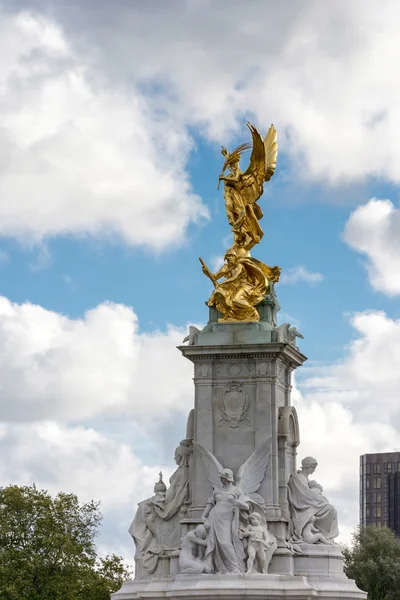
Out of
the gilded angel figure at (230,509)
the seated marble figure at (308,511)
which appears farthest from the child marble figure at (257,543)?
the seated marble figure at (308,511)

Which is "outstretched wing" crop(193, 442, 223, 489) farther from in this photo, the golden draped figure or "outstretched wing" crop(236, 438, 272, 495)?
the golden draped figure

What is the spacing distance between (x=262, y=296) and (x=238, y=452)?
4383 millimetres

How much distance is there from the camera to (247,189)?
42.9 metres

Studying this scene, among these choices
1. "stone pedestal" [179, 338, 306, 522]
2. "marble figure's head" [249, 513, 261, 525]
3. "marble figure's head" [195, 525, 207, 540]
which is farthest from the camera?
"stone pedestal" [179, 338, 306, 522]

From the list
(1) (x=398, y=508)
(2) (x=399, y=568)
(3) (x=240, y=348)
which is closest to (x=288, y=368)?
(3) (x=240, y=348)

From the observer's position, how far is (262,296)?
42.0 m

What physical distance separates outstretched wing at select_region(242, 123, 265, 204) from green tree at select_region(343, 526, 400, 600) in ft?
84.8

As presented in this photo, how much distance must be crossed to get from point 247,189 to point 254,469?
26.1 feet

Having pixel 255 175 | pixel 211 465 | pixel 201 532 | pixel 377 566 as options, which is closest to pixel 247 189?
pixel 255 175

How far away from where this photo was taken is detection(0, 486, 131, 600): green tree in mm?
54438

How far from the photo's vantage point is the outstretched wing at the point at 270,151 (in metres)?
43.2

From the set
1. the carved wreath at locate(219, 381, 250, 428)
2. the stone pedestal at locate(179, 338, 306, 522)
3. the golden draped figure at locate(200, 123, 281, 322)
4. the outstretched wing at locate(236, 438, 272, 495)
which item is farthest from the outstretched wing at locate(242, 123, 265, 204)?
the outstretched wing at locate(236, 438, 272, 495)

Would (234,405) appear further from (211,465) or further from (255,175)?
(255,175)

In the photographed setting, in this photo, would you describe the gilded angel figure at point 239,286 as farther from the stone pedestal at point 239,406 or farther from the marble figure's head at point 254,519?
the marble figure's head at point 254,519
